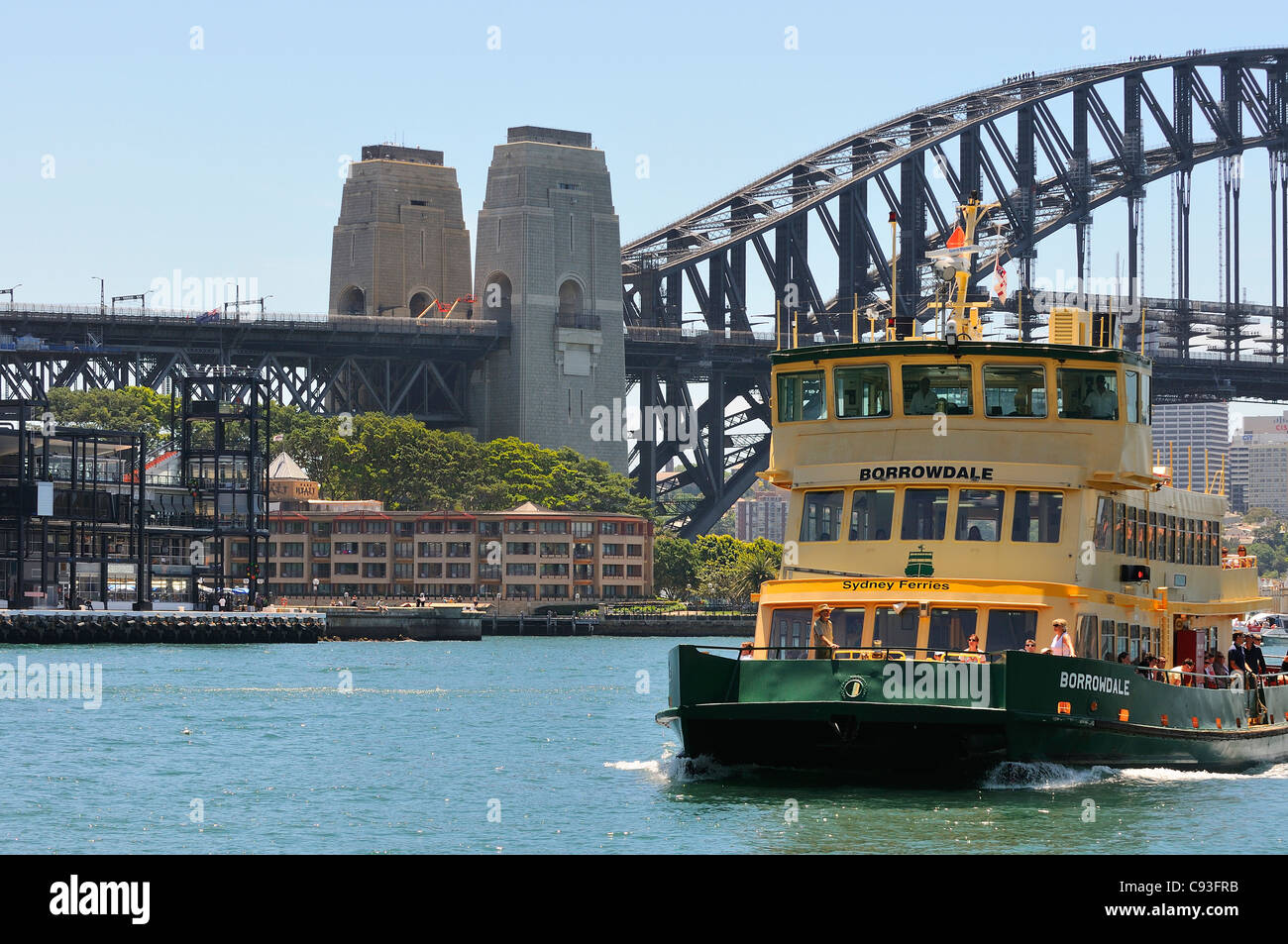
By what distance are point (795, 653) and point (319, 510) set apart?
135546mm

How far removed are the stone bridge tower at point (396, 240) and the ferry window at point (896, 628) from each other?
489 feet

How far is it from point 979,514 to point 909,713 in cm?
395

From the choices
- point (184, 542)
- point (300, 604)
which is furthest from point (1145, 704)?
point (300, 604)

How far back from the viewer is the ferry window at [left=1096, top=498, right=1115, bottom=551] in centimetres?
3425

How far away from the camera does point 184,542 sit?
140875 mm

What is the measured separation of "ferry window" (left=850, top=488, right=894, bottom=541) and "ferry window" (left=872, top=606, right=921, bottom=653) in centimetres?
160

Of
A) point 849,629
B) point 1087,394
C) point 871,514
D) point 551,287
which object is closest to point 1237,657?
point 1087,394

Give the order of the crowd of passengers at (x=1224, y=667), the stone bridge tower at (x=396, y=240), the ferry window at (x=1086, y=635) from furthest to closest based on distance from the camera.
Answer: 1. the stone bridge tower at (x=396, y=240)
2. the crowd of passengers at (x=1224, y=667)
3. the ferry window at (x=1086, y=635)

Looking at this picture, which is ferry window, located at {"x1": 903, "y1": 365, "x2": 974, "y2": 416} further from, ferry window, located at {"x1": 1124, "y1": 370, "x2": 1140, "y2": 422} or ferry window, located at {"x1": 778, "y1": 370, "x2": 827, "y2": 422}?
ferry window, located at {"x1": 1124, "y1": 370, "x2": 1140, "y2": 422}

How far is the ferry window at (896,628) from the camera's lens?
32188mm

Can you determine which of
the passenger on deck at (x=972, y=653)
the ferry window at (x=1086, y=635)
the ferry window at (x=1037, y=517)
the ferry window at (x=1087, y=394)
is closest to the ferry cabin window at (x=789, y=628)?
the passenger on deck at (x=972, y=653)

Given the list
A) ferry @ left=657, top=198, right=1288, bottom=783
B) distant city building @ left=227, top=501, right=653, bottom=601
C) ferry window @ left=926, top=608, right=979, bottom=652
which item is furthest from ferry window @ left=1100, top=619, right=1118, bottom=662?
distant city building @ left=227, top=501, right=653, bottom=601

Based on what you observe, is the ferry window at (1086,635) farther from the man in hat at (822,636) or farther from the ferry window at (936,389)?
the man in hat at (822,636)
